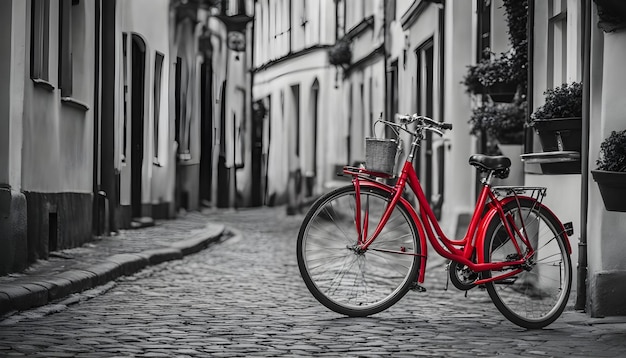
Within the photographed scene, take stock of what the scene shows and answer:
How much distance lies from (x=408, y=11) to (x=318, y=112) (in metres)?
12.7

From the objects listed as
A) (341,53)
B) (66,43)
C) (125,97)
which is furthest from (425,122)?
(341,53)

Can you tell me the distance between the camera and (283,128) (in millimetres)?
32656

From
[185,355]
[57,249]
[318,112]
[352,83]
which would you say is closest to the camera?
[185,355]

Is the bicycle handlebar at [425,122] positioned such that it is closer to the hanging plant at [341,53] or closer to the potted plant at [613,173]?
the potted plant at [613,173]

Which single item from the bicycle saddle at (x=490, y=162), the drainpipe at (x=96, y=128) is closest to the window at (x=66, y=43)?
the drainpipe at (x=96, y=128)

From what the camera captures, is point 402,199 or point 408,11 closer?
point 402,199

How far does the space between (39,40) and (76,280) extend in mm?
2460

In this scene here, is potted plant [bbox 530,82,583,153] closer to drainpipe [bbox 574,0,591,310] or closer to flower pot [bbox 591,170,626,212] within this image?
drainpipe [bbox 574,0,591,310]

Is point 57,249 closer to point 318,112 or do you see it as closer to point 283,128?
point 318,112

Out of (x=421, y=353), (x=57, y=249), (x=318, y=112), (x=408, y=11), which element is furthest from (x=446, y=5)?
(x=318, y=112)

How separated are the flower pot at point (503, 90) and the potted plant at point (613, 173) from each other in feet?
14.2

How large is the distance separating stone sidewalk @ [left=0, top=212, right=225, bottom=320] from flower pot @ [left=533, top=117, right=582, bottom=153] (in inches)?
129

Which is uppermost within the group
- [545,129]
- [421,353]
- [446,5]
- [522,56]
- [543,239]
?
[446,5]

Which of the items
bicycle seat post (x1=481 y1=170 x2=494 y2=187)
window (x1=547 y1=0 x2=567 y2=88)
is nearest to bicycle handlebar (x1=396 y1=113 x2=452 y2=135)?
bicycle seat post (x1=481 y1=170 x2=494 y2=187)
